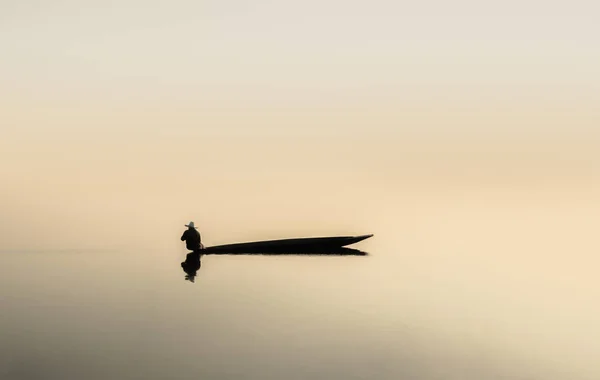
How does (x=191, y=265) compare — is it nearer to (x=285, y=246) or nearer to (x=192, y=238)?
(x=192, y=238)

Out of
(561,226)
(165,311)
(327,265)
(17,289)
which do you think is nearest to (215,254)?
(327,265)

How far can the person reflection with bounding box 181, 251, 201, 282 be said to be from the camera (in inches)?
1551

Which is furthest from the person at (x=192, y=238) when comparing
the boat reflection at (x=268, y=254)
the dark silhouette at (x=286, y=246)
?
the dark silhouette at (x=286, y=246)

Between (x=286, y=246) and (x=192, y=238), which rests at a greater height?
(x=286, y=246)

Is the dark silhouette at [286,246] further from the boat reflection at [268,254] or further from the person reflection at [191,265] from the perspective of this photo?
the person reflection at [191,265]

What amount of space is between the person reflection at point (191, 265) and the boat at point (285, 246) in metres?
0.94

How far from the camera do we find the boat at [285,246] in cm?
4905

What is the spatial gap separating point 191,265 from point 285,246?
8.82m

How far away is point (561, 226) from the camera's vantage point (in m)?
98.4

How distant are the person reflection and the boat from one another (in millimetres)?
941

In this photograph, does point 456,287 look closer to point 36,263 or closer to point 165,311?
point 165,311

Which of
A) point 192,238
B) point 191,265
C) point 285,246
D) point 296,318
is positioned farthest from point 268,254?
point 296,318

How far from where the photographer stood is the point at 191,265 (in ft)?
147

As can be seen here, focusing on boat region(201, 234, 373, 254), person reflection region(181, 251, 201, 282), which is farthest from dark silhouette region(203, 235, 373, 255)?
person reflection region(181, 251, 201, 282)
